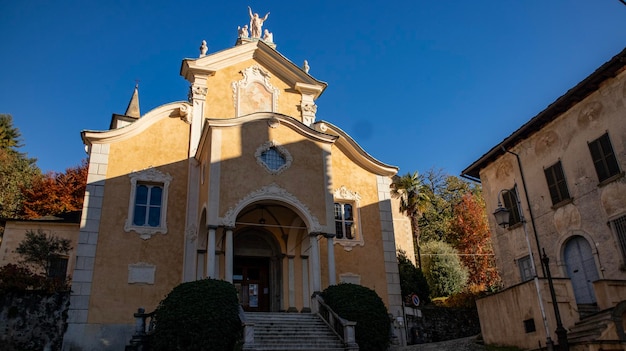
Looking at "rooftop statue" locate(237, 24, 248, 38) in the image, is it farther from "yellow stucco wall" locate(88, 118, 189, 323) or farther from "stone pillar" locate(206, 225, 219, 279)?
"stone pillar" locate(206, 225, 219, 279)

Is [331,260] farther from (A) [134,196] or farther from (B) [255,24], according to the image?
(B) [255,24]

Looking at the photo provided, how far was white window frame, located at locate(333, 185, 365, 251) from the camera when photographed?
21.2 m

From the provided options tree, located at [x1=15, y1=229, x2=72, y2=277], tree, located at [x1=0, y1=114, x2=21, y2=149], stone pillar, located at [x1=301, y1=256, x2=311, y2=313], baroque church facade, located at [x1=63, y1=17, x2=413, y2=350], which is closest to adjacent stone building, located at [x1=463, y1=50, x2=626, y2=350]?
baroque church facade, located at [x1=63, y1=17, x2=413, y2=350]

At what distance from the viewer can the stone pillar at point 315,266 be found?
17.9m

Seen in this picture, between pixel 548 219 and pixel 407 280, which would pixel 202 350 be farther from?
pixel 407 280

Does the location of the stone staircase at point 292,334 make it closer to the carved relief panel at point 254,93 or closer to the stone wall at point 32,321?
the stone wall at point 32,321

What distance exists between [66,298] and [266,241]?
26.0 feet

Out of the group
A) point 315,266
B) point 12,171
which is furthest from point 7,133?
point 315,266

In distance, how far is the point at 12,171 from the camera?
4172cm

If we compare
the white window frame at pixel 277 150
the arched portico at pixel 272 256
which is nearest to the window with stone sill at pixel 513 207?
the arched portico at pixel 272 256

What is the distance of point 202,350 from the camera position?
42.8ft

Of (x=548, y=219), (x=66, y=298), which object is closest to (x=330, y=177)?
(x=548, y=219)

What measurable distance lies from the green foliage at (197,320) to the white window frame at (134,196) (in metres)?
5.30

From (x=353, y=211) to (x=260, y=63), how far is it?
8.25 meters
